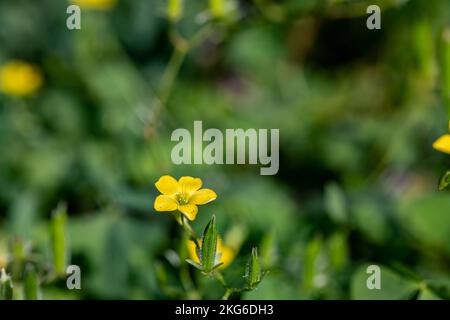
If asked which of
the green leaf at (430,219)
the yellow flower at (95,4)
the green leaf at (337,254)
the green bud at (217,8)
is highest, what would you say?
the yellow flower at (95,4)

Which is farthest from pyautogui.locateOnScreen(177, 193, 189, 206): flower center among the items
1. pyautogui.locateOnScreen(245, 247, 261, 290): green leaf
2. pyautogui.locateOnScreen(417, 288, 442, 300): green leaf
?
pyautogui.locateOnScreen(417, 288, 442, 300): green leaf

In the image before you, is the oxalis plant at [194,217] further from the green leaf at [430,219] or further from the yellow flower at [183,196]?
the green leaf at [430,219]

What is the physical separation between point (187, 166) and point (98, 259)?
28 cm

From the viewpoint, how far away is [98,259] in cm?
116

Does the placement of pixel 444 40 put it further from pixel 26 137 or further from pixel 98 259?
pixel 26 137

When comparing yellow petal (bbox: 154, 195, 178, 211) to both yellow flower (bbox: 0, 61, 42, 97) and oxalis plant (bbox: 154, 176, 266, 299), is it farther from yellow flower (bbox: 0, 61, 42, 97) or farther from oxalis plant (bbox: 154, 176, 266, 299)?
yellow flower (bbox: 0, 61, 42, 97)

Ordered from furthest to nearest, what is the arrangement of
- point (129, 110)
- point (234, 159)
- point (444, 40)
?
point (129, 110)
point (234, 159)
point (444, 40)

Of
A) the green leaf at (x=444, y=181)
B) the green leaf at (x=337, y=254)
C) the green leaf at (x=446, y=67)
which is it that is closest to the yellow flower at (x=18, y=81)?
the green leaf at (x=337, y=254)

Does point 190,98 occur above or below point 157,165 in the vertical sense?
above

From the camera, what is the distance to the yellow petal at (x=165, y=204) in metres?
0.74

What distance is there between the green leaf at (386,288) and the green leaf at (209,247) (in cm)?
26

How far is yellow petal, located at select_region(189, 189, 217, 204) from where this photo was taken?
76 cm

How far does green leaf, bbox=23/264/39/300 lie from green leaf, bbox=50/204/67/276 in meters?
0.07
